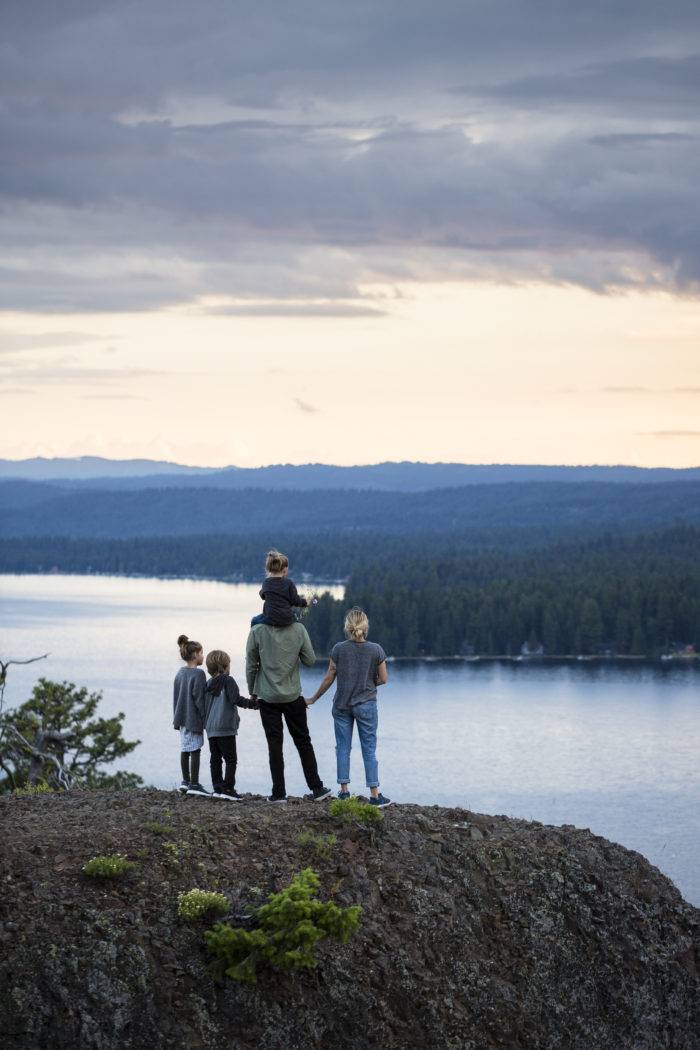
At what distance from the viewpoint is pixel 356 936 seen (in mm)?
11094

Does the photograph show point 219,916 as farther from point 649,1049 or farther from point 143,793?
point 649,1049

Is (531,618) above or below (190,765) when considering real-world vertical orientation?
above

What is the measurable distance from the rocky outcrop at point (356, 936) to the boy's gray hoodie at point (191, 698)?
77 centimetres

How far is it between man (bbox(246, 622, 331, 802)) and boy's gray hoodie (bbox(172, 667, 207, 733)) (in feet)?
1.66

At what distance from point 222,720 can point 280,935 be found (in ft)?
10.9

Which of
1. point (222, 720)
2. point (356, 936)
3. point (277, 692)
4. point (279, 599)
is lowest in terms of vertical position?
point (356, 936)

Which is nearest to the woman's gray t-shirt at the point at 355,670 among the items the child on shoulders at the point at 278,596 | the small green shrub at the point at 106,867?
the child on shoulders at the point at 278,596

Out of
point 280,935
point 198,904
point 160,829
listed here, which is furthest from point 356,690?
point 280,935

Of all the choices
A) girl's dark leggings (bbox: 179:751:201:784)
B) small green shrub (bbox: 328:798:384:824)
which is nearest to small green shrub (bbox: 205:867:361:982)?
small green shrub (bbox: 328:798:384:824)

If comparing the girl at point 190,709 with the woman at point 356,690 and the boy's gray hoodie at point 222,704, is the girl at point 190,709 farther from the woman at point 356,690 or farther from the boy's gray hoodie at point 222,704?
the woman at point 356,690

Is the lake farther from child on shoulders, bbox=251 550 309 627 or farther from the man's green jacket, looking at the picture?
child on shoulders, bbox=251 550 309 627

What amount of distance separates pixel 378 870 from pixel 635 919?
277 cm

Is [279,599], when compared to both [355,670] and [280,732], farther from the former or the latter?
[280,732]

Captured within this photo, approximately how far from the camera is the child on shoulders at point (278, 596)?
1270cm
